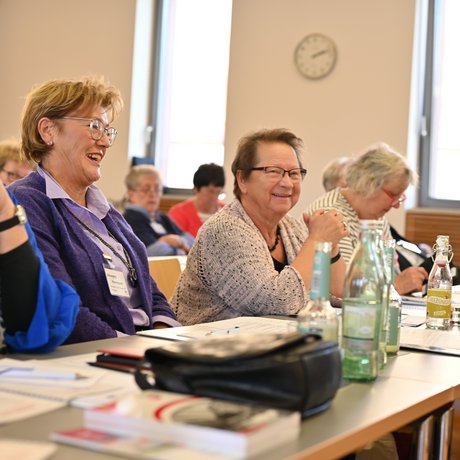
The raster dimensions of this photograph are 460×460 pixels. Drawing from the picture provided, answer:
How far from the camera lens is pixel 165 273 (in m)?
3.72

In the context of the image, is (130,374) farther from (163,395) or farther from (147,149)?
(147,149)

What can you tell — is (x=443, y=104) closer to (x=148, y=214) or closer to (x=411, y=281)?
(x=148, y=214)

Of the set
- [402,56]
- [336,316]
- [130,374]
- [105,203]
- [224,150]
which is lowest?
[130,374]

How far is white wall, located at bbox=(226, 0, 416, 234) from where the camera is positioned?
286 inches

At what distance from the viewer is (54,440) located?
114 cm

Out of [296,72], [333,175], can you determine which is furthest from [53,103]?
[296,72]

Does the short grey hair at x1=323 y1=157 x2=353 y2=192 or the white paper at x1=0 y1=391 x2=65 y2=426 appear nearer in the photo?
the white paper at x1=0 y1=391 x2=65 y2=426

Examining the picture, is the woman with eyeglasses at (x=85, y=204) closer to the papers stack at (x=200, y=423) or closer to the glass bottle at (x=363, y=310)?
the glass bottle at (x=363, y=310)

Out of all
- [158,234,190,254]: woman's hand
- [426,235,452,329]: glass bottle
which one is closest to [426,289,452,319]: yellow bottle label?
[426,235,452,329]: glass bottle

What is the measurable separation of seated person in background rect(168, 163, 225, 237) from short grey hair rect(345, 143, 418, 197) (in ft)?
9.54

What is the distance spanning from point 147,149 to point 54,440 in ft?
26.0

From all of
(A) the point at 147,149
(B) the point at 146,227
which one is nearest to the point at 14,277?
(B) the point at 146,227

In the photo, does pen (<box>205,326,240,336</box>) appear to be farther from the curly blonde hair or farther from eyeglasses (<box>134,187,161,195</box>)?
eyeglasses (<box>134,187,161,195</box>)

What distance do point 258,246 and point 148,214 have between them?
3.88 metres
